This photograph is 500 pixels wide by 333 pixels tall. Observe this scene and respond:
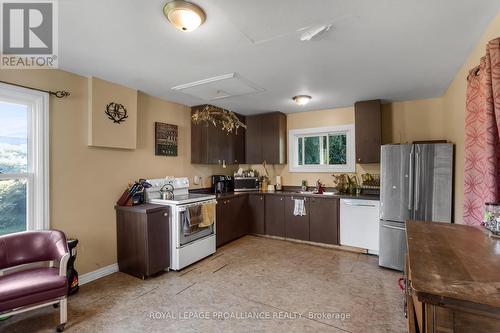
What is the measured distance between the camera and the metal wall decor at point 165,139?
3762mm

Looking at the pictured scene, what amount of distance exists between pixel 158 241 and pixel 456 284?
291cm

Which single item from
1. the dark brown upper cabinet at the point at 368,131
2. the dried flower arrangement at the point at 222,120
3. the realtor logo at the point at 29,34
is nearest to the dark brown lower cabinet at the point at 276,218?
the dark brown upper cabinet at the point at 368,131

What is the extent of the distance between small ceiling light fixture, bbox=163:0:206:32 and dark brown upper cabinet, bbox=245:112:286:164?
127 inches

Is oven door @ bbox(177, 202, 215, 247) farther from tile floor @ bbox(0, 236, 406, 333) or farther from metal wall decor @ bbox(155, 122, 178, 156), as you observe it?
metal wall decor @ bbox(155, 122, 178, 156)

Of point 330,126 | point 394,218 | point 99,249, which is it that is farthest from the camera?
point 330,126

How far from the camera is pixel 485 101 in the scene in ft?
5.24

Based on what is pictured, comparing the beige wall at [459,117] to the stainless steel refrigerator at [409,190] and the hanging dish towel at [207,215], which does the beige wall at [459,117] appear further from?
the hanging dish towel at [207,215]

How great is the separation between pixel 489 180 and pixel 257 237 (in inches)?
144

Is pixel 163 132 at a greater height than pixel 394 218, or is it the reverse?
pixel 163 132

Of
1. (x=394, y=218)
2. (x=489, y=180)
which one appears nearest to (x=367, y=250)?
(x=394, y=218)

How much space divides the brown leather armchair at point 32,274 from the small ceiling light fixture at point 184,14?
2193 mm

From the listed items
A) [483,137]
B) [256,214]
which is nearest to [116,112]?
[256,214]

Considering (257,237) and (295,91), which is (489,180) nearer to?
(295,91)

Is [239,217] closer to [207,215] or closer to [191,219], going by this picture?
[207,215]
